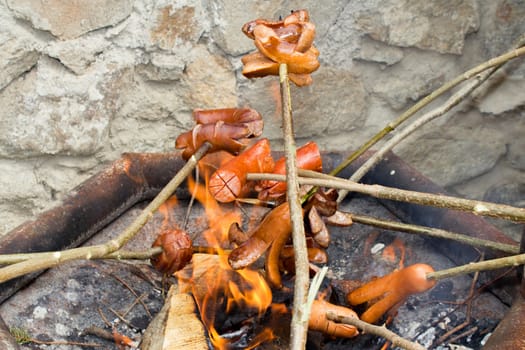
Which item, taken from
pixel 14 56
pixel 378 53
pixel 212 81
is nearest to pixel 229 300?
pixel 212 81

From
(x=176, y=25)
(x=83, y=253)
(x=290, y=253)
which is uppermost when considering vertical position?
(x=176, y=25)

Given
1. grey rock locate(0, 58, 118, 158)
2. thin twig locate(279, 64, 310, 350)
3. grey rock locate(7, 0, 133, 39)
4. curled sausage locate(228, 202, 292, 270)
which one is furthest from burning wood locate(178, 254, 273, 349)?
grey rock locate(7, 0, 133, 39)

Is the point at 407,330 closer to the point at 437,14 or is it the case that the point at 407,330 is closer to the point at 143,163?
the point at 143,163

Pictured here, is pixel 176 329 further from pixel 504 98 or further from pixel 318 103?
pixel 504 98

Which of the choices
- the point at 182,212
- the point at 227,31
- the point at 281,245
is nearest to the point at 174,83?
the point at 227,31

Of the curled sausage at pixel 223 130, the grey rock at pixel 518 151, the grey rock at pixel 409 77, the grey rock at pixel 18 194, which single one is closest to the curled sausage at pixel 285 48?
the curled sausage at pixel 223 130

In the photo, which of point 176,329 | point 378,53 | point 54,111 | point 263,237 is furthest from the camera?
point 378,53

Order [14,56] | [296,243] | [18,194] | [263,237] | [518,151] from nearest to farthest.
Result: 1. [296,243]
2. [263,237]
3. [14,56]
4. [18,194]
5. [518,151]

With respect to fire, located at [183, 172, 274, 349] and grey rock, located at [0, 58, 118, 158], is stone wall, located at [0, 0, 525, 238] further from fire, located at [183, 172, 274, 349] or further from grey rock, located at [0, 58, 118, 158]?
fire, located at [183, 172, 274, 349]
